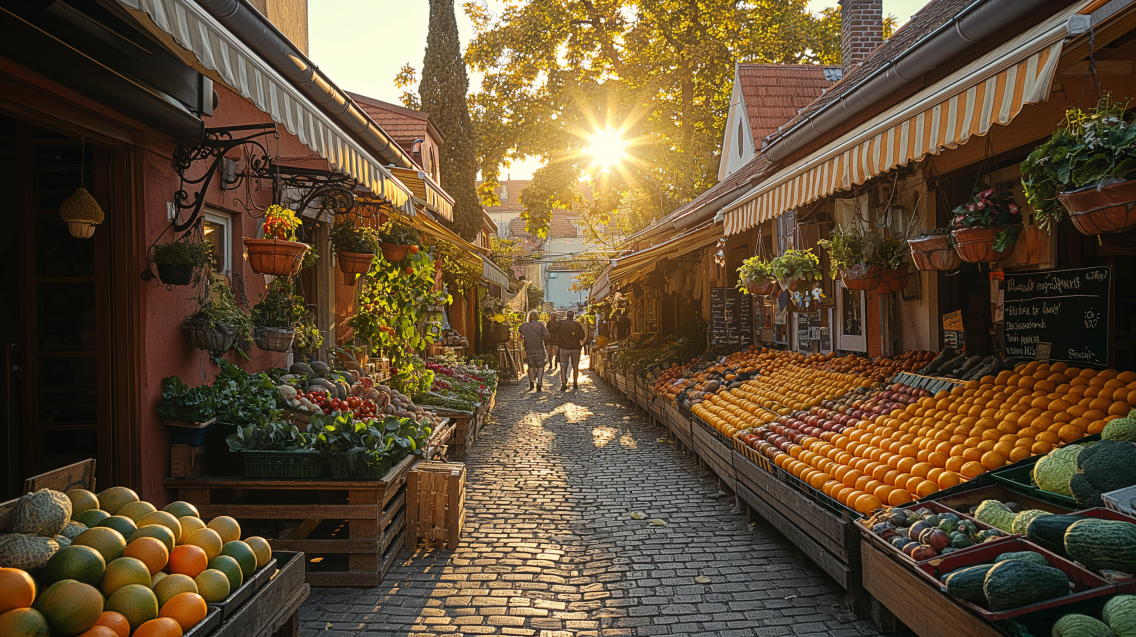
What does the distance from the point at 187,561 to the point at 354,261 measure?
5.09m

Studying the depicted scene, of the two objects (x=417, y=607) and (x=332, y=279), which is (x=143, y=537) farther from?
(x=332, y=279)

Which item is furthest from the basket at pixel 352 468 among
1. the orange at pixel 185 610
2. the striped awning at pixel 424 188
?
the striped awning at pixel 424 188

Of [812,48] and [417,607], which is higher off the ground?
[812,48]

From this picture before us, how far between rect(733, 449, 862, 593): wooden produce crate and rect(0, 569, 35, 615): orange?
4030mm

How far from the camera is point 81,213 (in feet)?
13.6

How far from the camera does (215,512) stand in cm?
477

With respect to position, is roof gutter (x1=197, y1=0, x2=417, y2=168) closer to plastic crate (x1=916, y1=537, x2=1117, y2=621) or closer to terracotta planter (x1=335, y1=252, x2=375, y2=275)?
terracotta planter (x1=335, y1=252, x2=375, y2=275)

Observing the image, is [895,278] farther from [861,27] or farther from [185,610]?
[861,27]

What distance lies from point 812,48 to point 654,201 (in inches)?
342

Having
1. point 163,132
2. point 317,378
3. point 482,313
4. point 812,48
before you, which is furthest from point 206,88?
point 812,48

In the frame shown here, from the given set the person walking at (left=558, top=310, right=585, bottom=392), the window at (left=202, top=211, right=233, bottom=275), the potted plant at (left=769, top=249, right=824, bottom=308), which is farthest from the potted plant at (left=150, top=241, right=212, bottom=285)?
the person walking at (left=558, top=310, right=585, bottom=392)

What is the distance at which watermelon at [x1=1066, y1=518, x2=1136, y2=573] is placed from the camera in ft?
8.52

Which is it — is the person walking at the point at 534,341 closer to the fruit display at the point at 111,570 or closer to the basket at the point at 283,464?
the basket at the point at 283,464

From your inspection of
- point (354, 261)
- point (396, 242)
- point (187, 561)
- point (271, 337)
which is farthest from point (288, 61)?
point (396, 242)
